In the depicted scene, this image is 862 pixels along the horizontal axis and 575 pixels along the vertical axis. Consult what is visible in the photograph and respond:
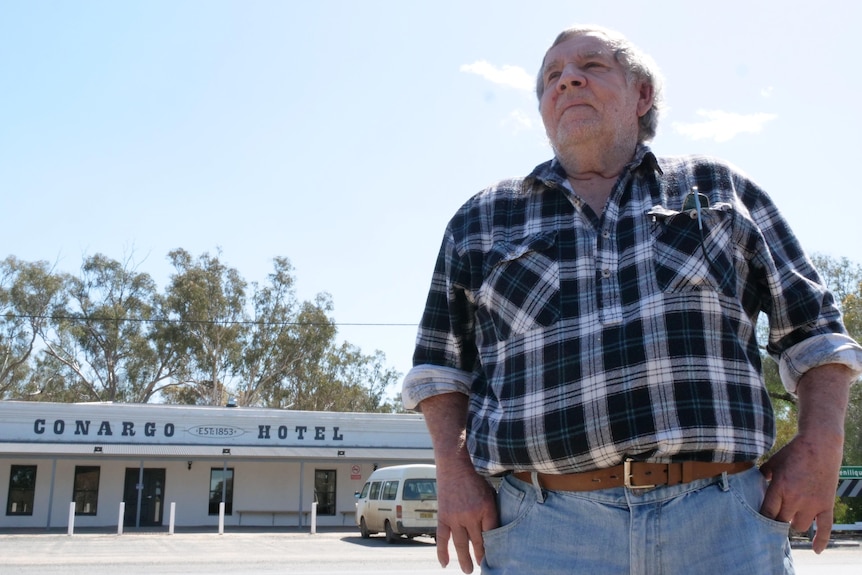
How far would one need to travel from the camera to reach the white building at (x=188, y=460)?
27672mm

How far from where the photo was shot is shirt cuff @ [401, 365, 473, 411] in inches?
93.7

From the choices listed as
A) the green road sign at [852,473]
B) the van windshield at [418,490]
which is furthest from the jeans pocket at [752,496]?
the green road sign at [852,473]

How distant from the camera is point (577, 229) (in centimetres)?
231

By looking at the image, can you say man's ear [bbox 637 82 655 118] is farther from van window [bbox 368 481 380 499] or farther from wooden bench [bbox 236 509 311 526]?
wooden bench [bbox 236 509 311 526]

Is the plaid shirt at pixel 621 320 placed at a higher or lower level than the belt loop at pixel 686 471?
higher

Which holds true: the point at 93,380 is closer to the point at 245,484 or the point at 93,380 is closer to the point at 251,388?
the point at 251,388

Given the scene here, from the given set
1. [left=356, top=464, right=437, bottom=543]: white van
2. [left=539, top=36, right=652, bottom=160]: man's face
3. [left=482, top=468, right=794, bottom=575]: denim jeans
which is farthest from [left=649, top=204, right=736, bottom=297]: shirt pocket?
[left=356, top=464, right=437, bottom=543]: white van

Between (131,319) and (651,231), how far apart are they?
4595 centimetres

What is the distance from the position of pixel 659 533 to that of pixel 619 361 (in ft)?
1.30

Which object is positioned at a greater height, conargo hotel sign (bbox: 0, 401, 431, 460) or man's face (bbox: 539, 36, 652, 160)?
conargo hotel sign (bbox: 0, 401, 431, 460)

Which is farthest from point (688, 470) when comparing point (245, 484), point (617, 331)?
point (245, 484)

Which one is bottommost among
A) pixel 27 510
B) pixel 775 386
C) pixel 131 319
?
pixel 27 510

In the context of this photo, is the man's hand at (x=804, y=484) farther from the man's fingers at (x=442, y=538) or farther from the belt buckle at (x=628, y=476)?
the man's fingers at (x=442, y=538)

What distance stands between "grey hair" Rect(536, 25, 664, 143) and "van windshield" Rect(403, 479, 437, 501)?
1644cm
